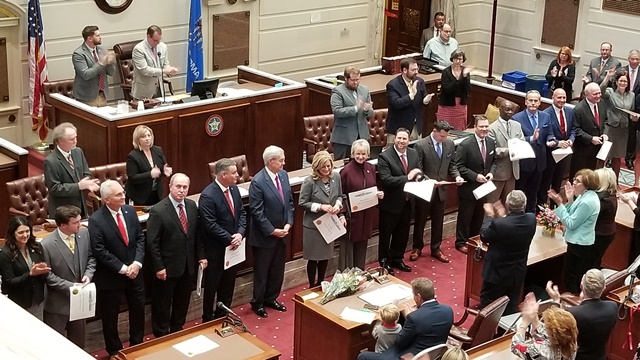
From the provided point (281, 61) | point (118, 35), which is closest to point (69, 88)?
point (118, 35)

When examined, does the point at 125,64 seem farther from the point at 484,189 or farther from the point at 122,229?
the point at 122,229

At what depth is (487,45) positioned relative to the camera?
52.7 feet

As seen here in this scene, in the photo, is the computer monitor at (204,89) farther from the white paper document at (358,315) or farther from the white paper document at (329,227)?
the white paper document at (358,315)

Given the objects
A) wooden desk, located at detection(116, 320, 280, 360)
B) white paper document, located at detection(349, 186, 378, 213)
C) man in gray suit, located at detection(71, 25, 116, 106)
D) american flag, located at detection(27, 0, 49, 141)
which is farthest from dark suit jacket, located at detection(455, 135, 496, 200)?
american flag, located at detection(27, 0, 49, 141)

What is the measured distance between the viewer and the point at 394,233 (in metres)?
8.84

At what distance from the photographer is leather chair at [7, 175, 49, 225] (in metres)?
7.70

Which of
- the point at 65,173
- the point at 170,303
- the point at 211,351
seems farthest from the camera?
the point at 65,173

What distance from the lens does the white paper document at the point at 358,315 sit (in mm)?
6414

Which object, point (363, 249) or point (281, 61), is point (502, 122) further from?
point (281, 61)

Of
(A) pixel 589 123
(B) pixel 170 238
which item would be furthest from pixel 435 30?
(B) pixel 170 238

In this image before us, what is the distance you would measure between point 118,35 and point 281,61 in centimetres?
304

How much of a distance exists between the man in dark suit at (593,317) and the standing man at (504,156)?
3.60 m

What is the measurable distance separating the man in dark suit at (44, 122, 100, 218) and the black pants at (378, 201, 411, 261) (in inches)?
113

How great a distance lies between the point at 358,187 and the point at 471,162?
156 cm
